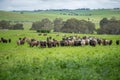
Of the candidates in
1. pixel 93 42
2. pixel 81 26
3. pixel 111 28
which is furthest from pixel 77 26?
pixel 93 42

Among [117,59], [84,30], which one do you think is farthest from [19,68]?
[84,30]

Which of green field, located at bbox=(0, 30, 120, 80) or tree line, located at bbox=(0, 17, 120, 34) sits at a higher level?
green field, located at bbox=(0, 30, 120, 80)

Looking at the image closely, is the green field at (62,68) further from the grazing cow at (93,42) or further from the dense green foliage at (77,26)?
the dense green foliage at (77,26)

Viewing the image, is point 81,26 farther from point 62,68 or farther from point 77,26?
point 62,68

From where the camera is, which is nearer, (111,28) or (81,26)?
(111,28)

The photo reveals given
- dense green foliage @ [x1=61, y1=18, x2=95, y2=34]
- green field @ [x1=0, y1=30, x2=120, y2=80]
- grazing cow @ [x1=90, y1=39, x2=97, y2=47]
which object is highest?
green field @ [x1=0, y1=30, x2=120, y2=80]

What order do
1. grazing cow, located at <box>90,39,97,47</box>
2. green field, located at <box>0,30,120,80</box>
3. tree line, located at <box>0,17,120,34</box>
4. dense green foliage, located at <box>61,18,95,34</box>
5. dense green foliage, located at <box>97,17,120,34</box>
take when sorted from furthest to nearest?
dense green foliage, located at <box>61,18,95,34</box> < tree line, located at <box>0,17,120,34</box> < dense green foliage, located at <box>97,17,120,34</box> < grazing cow, located at <box>90,39,97,47</box> < green field, located at <box>0,30,120,80</box>

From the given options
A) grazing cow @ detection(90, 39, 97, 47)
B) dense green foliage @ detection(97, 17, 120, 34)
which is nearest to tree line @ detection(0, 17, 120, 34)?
dense green foliage @ detection(97, 17, 120, 34)

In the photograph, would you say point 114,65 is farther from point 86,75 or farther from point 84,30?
point 84,30

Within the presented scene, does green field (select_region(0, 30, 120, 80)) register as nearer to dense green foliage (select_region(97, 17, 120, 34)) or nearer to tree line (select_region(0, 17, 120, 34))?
tree line (select_region(0, 17, 120, 34))

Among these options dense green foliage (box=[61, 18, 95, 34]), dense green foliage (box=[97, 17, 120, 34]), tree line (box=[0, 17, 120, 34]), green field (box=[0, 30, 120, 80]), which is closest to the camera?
green field (box=[0, 30, 120, 80])

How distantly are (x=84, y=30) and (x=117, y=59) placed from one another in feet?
254

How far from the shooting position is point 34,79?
16438 millimetres

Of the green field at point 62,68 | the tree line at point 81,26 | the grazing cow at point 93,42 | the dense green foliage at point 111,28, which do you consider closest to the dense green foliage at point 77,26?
the tree line at point 81,26
